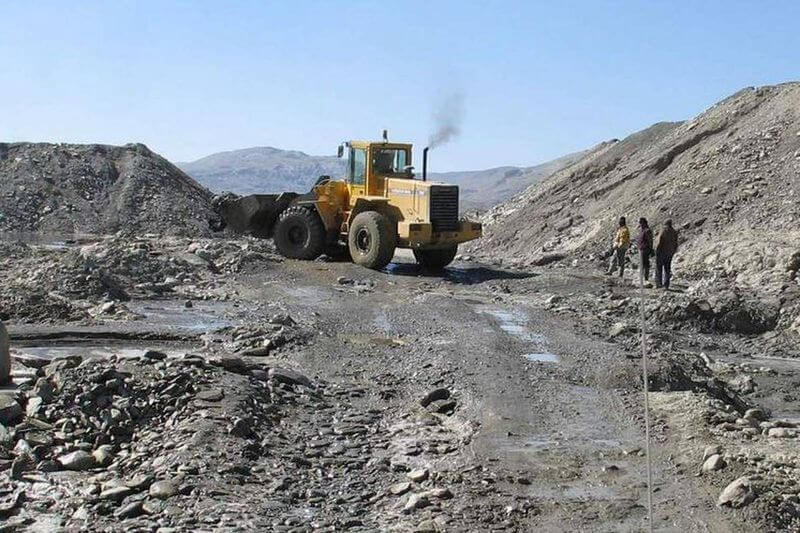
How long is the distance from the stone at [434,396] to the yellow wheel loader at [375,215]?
28.8 feet

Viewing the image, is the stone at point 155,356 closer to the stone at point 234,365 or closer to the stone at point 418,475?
the stone at point 234,365

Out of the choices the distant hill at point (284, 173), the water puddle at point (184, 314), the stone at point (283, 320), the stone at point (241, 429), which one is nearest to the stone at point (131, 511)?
the stone at point (241, 429)

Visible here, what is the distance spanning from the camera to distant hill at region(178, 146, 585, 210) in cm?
10806

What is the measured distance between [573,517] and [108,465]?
12.4 feet

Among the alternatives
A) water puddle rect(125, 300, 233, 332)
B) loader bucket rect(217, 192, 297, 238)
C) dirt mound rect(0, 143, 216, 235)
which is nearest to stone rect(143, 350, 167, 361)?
water puddle rect(125, 300, 233, 332)

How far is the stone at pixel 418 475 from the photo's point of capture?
7.66 meters

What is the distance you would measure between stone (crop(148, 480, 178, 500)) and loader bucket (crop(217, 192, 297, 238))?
14269mm

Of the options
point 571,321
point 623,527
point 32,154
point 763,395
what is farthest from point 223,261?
point 32,154

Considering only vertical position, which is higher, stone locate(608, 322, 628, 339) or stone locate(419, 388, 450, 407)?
stone locate(608, 322, 628, 339)

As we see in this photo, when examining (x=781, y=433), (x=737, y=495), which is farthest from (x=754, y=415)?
(x=737, y=495)

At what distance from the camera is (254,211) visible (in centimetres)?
2164

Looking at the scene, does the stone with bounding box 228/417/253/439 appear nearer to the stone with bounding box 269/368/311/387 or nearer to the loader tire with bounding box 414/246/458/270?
the stone with bounding box 269/368/311/387

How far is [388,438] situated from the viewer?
8.86 m

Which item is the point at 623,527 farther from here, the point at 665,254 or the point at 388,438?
the point at 665,254
